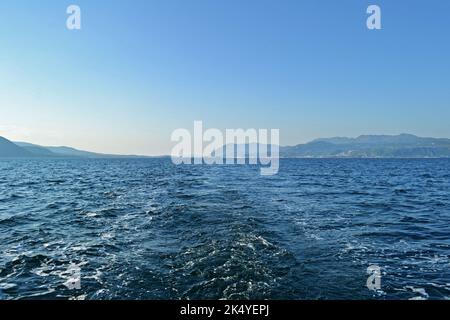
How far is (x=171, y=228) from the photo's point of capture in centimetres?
2123

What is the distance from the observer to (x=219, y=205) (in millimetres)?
29875

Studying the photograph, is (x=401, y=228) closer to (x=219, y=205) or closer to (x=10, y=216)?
(x=219, y=205)

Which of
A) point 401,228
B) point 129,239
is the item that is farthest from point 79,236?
point 401,228
